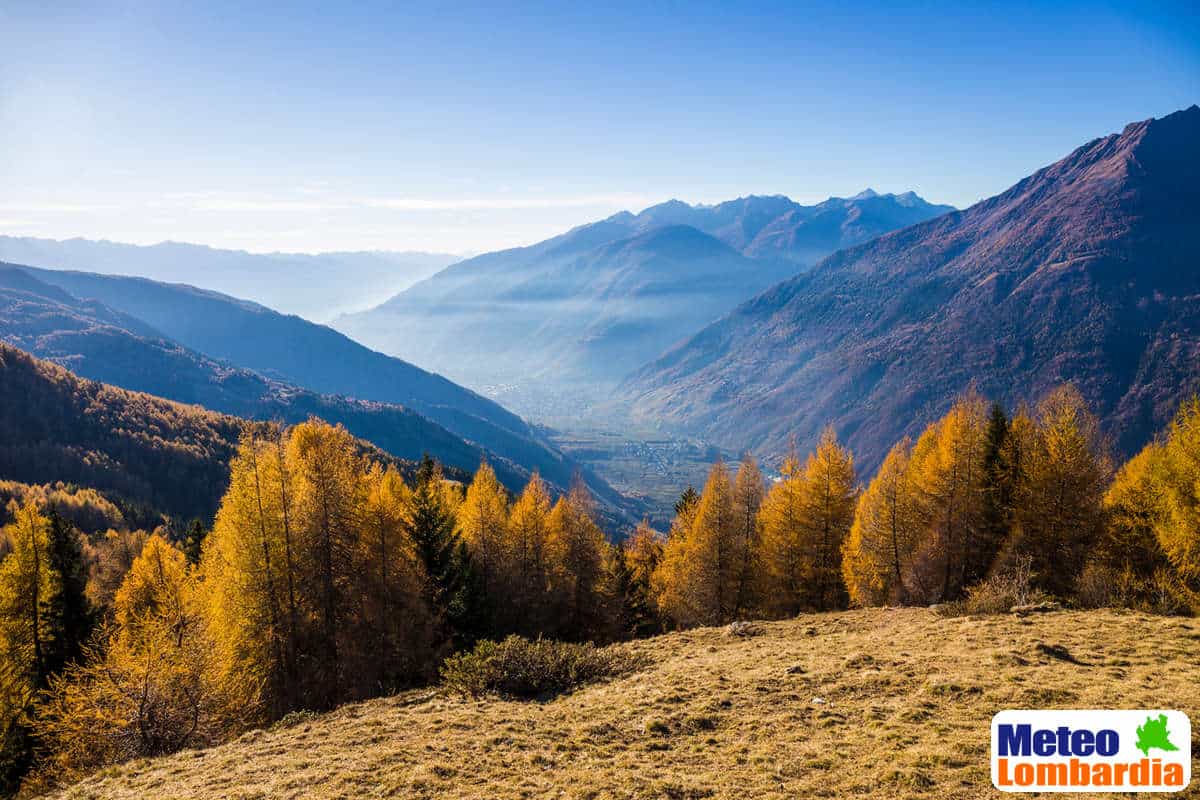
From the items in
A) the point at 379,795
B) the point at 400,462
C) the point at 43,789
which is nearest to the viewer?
the point at 379,795

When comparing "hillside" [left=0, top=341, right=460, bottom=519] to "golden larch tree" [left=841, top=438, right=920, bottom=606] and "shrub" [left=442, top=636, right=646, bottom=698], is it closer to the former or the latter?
"golden larch tree" [left=841, top=438, right=920, bottom=606]

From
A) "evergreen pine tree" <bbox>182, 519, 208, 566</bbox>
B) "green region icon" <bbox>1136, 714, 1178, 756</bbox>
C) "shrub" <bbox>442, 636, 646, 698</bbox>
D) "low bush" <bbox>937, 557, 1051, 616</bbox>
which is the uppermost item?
"green region icon" <bbox>1136, 714, 1178, 756</bbox>

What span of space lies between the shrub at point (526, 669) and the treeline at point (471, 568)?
251 inches

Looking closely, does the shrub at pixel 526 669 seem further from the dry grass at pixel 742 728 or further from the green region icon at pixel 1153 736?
the green region icon at pixel 1153 736

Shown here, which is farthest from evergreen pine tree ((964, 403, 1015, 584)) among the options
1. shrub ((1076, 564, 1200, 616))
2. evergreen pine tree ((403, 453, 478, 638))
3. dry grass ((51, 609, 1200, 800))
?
evergreen pine tree ((403, 453, 478, 638))

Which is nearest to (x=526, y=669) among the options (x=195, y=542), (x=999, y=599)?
(x=999, y=599)

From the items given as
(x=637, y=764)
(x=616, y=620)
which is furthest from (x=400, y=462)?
(x=637, y=764)

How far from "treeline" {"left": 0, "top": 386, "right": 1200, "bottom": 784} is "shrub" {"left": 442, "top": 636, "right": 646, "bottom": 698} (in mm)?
6365

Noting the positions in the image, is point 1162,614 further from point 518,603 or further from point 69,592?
point 69,592

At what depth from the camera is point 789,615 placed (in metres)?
44.1

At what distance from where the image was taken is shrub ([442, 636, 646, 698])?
2442 cm

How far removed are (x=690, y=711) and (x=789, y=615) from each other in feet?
91.7

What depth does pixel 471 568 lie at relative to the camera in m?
39.5

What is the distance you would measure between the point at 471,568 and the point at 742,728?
25.4 metres
